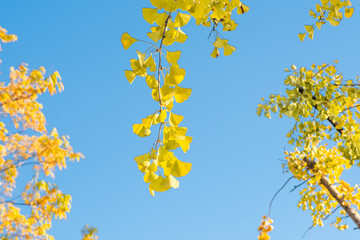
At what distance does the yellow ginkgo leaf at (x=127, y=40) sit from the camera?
32.1 inches

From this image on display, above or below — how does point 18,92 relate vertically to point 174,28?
above

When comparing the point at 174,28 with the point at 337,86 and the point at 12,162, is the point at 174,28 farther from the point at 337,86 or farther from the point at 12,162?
the point at 12,162

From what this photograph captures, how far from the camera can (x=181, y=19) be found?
801mm

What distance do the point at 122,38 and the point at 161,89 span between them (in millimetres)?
178

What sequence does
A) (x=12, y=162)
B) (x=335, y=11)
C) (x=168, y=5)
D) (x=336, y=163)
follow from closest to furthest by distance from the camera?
(x=168, y=5), (x=335, y=11), (x=336, y=163), (x=12, y=162)

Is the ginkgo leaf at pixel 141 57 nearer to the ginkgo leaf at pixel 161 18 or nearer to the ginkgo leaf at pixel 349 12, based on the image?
the ginkgo leaf at pixel 161 18

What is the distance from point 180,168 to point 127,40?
1.25 ft

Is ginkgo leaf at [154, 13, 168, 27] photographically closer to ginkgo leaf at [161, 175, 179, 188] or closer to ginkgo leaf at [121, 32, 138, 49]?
ginkgo leaf at [121, 32, 138, 49]

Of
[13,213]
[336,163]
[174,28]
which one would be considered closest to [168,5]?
[174,28]

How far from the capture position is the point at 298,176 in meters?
4.45

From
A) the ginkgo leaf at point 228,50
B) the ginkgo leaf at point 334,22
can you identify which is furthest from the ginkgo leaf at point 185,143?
the ginkgo leaf at point 334,22

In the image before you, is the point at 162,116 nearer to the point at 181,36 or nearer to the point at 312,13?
the point at 181,36

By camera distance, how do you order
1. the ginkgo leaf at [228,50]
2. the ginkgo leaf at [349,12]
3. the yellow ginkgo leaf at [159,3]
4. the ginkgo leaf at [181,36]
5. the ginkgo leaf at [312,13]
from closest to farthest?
the yellow ginkgo leaf at [159,3]
the ginkgo leaf at [181,36]
the ginkgo leaf at [228,50]
the ginkgo leaf at [349,12]
the ginkgo leaf at [312,13]

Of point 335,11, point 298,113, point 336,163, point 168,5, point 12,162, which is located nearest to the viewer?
point 168,5
